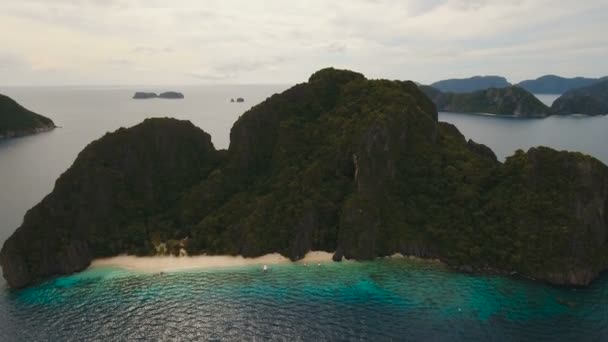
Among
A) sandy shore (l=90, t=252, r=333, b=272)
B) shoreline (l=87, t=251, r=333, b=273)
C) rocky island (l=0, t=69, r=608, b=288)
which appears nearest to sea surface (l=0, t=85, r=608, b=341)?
shoreline (l=87, t=251, r=333, b=273)

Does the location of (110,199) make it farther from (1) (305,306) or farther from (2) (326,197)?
(1) (305,306)

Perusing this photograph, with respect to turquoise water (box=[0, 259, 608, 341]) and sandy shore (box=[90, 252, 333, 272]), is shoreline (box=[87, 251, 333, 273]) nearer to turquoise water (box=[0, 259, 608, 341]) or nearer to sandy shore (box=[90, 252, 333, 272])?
sandy shore (box=[90, 252, 333, 272])

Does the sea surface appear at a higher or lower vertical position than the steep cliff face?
lower

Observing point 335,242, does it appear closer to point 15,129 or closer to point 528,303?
point 528,303

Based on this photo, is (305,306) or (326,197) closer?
(305,306)

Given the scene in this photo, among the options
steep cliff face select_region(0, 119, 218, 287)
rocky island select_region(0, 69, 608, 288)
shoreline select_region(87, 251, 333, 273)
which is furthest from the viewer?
shoreline select_region(87, 251, 333, 273)

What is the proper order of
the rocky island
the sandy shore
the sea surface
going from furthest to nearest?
the sandy shore < the rocky island < the sea surface

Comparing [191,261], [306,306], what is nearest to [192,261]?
[191,261]

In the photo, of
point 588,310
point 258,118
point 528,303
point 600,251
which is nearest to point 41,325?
point 258,118
